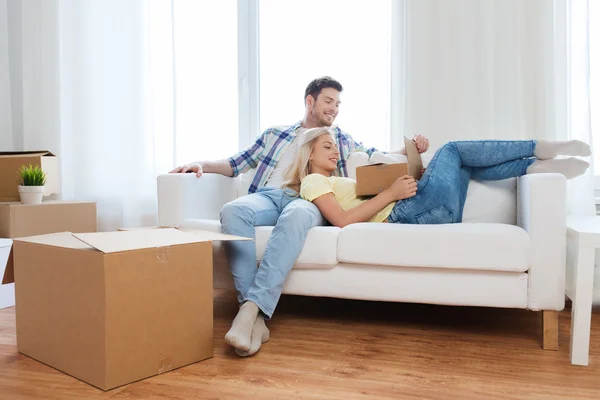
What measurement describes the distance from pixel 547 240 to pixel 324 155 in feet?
2.85

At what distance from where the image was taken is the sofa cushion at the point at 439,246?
183 cm

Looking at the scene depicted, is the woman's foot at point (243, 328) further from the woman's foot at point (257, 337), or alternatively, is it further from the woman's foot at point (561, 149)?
the woman's foot at point (561, 149)

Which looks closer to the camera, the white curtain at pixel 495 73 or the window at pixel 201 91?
the white curtain at pixel 495 73

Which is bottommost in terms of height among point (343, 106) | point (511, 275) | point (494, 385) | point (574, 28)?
point (494, 385)

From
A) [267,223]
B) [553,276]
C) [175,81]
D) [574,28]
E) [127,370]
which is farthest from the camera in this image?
[175,81]

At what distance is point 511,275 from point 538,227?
0.17m

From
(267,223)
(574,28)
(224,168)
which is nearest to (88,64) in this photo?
(224,168)

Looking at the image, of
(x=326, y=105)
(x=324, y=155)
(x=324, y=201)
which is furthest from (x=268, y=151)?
(x=324, y=201)

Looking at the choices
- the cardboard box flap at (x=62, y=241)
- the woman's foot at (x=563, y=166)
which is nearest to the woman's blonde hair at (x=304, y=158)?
the woman's foot at (x=563, y=166)

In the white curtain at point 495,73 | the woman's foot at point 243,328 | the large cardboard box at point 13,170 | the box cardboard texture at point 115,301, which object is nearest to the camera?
the box cardboard texture at point 115,301

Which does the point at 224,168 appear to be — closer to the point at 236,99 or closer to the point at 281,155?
the point at 281,155

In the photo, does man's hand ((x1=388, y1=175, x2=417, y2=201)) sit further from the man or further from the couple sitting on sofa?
the man

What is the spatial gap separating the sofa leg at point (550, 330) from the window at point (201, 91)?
1938mm

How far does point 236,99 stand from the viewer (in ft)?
10.8
